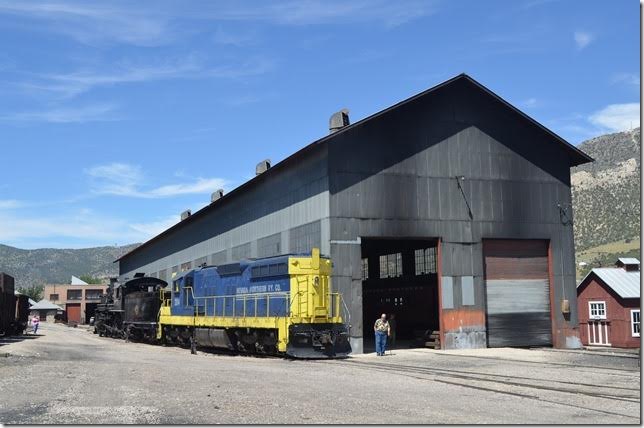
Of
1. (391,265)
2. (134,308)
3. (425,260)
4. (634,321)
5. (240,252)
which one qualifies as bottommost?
(634,321)

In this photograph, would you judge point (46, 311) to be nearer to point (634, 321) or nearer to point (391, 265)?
point (391, 265)

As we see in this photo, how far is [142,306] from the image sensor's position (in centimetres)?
3666

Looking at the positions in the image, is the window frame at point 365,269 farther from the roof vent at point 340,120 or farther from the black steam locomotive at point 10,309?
the black steam locomotive at point 10,309

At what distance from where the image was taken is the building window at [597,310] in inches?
2031

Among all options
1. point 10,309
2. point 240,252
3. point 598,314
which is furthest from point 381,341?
point 598,314

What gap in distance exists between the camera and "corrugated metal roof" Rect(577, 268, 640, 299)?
49812mm

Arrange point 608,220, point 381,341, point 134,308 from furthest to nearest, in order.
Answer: point 608,220 → point 134,308 → point 381,341

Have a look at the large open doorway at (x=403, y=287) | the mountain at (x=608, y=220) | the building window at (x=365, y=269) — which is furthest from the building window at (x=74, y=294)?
the large open doorway at (x=403, y=287)

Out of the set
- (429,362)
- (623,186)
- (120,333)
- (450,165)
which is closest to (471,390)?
(429,362)

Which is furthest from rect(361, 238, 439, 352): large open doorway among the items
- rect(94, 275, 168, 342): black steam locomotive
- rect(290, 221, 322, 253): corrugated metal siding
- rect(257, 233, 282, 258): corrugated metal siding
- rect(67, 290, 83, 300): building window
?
rect(67, 290, 83, 300): building window

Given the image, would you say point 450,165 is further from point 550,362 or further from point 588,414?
point 588,414

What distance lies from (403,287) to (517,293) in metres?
8.49

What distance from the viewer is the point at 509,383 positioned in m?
15.8

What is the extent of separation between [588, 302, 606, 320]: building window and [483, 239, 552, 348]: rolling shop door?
23.2 metres
